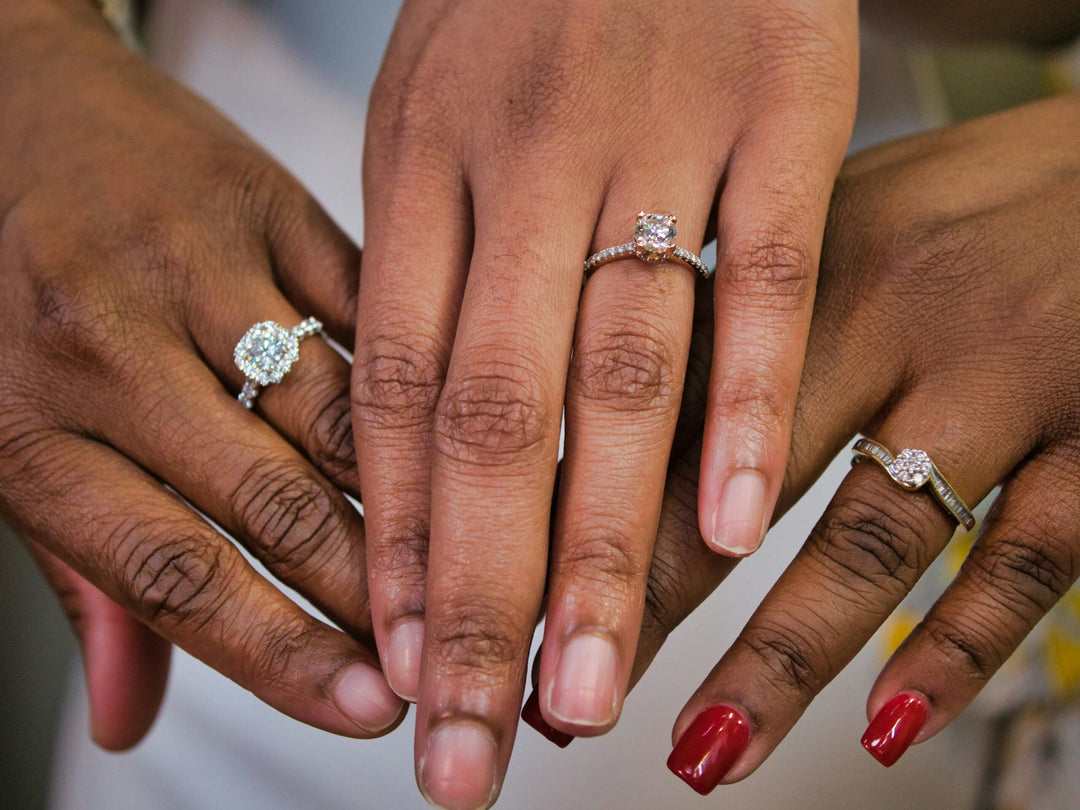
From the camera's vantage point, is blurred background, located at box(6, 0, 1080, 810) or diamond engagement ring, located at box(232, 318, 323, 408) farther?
blurred background, located at box(6, 0, 1080, 810)

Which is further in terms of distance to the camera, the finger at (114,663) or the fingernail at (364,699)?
the finger at (114,663)

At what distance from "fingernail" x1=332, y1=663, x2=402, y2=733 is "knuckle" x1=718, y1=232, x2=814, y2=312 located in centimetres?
56

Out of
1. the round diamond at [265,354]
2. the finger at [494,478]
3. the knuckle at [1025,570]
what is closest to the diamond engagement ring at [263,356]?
the round diamond at [265,354]

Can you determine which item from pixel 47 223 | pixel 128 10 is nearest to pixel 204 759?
pixel 47 223

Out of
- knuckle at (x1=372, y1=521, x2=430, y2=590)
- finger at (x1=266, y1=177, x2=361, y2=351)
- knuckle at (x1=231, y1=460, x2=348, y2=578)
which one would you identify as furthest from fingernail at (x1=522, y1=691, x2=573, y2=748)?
finger at (x1=266, y1=177, x2=361, y2=351)

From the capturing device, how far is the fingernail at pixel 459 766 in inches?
28.2

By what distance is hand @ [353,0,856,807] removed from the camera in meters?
0.76

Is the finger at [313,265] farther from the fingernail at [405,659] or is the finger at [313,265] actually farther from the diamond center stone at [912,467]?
the diamond center stone at [912,467]

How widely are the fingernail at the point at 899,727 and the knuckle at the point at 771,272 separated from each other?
424 mm

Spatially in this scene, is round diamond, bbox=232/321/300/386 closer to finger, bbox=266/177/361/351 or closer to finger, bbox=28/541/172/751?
finger, bbox=266/177/361/351

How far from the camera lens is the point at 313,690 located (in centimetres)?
83

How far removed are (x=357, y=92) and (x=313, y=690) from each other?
4.23 feet

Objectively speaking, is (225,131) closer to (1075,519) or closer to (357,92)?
(357,92)

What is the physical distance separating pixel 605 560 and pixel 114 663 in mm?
790
